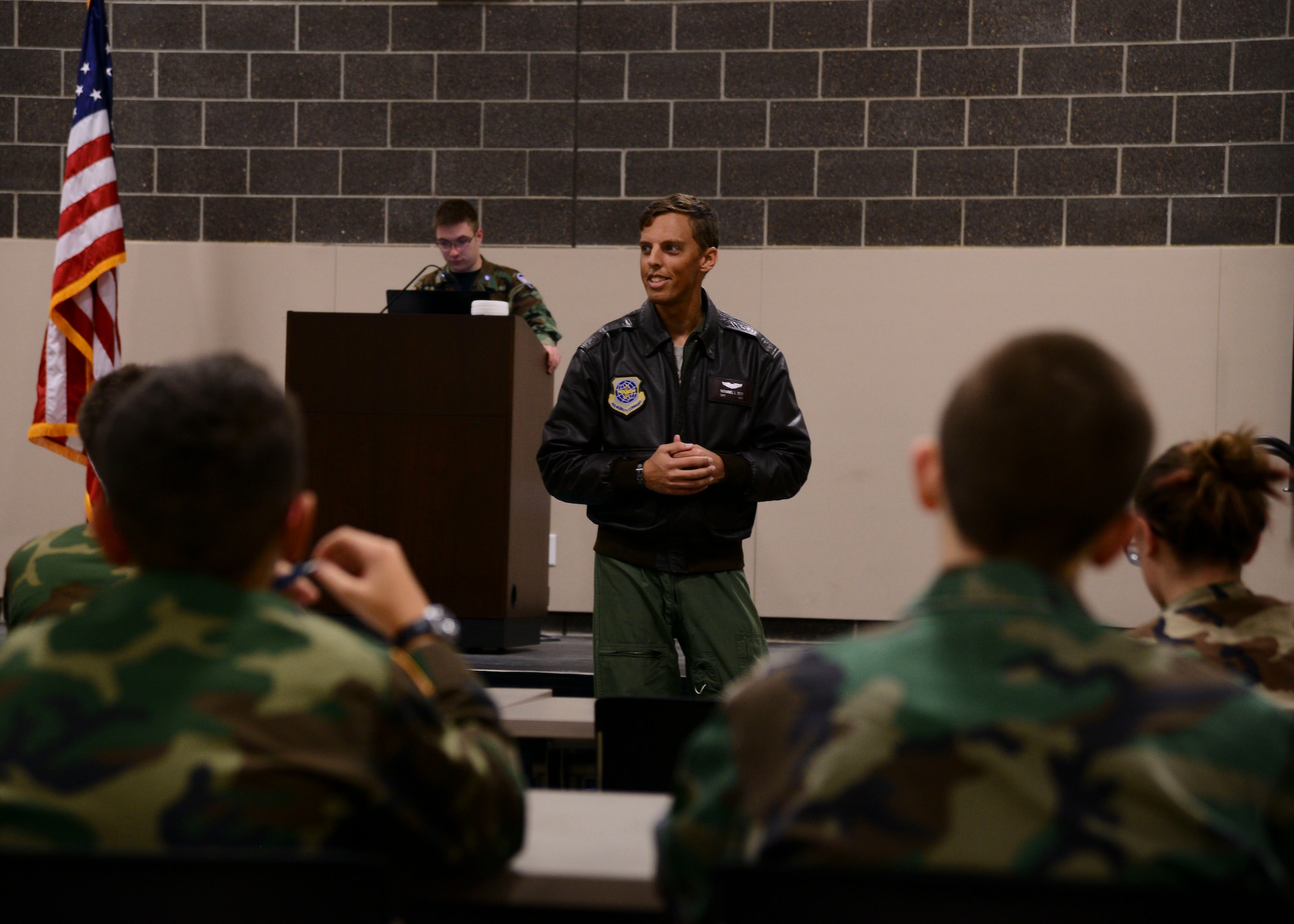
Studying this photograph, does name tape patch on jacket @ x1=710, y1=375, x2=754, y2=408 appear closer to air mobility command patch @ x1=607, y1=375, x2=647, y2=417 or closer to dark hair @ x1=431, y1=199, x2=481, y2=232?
air mobility command patch @ x1=607, y1=375, x2=647, y2=417

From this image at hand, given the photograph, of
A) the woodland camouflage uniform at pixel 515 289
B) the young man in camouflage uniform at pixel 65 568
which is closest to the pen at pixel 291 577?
the young man in camouflage uniform at pixel 65 568

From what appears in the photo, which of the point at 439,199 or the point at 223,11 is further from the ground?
the point at 223,11

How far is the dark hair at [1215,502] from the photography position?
69.3 inches

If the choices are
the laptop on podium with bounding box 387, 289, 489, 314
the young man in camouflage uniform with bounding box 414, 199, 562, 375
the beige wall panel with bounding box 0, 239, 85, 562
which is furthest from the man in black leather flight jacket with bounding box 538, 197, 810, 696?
the beige wall panel with bounding box 0, 239, 85, 562

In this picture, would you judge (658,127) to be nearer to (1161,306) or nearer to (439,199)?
(439,199)

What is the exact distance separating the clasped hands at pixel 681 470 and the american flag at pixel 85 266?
123 inches

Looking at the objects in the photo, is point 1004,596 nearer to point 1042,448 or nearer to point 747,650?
point 1042,448

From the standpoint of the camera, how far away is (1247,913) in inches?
32.7

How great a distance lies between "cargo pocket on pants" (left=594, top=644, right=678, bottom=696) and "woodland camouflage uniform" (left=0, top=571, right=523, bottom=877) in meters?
1.99

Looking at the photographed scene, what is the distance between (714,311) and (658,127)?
284cm

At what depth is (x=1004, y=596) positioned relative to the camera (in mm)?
959

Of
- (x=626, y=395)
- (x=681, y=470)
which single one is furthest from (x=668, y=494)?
(x=626, y=395)

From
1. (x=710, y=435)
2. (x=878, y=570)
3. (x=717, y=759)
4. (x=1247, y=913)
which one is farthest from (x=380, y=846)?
(x=878, y=570)

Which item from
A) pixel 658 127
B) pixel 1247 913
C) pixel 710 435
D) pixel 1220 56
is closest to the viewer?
pixel 1247 913
